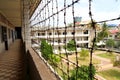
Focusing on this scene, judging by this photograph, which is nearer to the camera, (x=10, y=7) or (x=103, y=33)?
(x=103, y=33)

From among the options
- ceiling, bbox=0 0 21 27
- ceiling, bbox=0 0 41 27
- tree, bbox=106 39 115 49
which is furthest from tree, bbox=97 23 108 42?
ceiling, bbox=0 0 21 27

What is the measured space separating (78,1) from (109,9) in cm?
23

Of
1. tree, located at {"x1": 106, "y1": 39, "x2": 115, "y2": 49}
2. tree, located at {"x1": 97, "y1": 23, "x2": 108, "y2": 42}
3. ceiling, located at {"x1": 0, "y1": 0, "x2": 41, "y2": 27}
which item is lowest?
tree, located at {"x1": 106, "y1": 39, "x2": 115, "y2": 49}

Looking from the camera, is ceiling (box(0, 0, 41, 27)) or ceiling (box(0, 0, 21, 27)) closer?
ceiling (box(0, 0, 41, 27))

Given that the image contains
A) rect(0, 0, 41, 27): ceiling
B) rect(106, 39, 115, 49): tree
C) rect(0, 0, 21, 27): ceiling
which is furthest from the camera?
rect(0, 0, 21, 27): ceiling

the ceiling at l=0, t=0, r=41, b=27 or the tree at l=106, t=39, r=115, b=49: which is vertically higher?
the ceiling at l=0, t=0, r=41, b=27

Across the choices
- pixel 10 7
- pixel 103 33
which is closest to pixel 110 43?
pixel 103 33

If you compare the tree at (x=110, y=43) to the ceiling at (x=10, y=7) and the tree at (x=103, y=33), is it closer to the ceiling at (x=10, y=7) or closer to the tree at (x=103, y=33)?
the tree at (x=103, y=33)

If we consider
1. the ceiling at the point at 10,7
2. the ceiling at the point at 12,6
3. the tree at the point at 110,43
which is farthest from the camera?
the ceiling at the point at 10,7

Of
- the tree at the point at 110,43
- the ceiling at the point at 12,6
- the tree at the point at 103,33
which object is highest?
the ceiling at the point at 12,6

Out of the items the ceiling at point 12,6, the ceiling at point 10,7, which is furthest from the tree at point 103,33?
the ceiling at point 10,7

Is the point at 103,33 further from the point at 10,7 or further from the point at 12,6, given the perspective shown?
the point at 10,7

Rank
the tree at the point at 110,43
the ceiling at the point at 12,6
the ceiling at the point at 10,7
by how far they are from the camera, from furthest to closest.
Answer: the ceiling at the point at 10,7 → the ceiling at the point at 12,6 → the tree at the point at 110,43

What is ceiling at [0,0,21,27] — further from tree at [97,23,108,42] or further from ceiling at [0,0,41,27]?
tree at [97,23,108,42]
